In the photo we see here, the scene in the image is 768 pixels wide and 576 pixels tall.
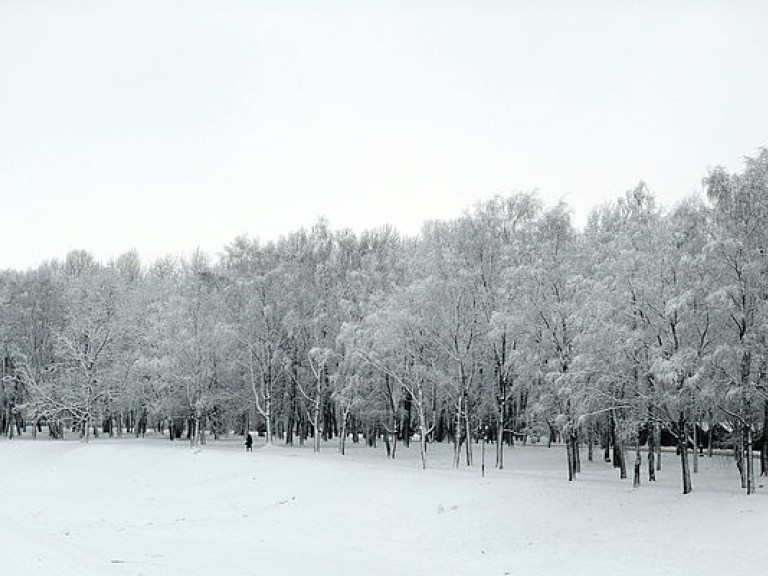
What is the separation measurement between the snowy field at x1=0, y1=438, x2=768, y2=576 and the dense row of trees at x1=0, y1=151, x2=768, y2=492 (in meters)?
3.33

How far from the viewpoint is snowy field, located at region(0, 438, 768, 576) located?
78.3 ft

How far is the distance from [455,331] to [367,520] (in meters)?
14.3

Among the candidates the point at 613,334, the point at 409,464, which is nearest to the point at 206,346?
the point at 409,464

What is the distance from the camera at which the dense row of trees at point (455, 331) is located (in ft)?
104

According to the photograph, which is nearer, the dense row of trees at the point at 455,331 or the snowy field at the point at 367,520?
the snowy field at the point at 367,520

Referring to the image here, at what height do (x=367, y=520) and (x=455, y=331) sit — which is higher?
(x=455, y=331)

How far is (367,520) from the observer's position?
33.7 m

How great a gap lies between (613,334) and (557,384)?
13.4 feet

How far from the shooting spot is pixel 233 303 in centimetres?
6169

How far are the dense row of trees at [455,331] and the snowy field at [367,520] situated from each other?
3325mm

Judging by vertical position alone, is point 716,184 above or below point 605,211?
below

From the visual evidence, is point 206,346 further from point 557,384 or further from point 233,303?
point 557,384

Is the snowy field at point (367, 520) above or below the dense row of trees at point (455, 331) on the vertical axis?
below

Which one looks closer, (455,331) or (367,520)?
(367,520)
